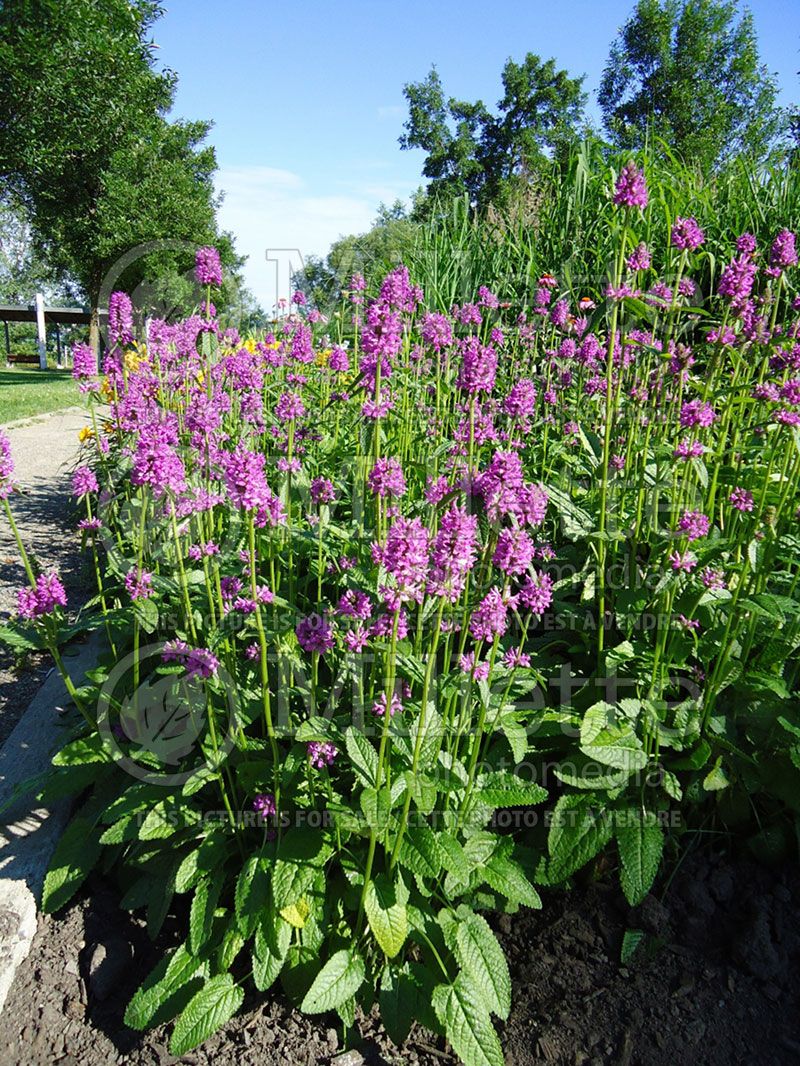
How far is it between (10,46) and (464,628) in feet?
58.5

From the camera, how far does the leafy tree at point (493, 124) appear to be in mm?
43531

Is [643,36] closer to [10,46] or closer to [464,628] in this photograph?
[10,46]

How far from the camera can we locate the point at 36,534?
507 centimetres

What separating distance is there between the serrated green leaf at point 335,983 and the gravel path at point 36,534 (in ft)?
5.97

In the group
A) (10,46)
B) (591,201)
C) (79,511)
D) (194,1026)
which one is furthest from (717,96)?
(194,1026)

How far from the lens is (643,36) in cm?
3966

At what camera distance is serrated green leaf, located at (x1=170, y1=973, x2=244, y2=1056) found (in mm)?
1798

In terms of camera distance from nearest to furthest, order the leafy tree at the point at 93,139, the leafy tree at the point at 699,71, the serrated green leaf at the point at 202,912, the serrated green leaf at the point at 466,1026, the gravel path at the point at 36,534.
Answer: the serrated green leaf at the point at 466,1026 → the serrated green leaf at the point at 202,912 → the gravel path at the point at 36,534 → the leafy tree at the point at 93,139 → the leafy tree at the point at 699,71

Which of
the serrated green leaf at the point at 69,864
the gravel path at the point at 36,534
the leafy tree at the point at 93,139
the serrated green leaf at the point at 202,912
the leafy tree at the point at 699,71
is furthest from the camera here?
the leafy tree at the point at 699,71

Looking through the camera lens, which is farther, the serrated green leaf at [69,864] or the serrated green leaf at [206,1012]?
the serrated green leaf at [69,864]

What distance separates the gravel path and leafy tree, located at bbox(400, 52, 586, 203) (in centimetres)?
4016

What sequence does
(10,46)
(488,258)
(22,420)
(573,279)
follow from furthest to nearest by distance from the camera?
(10,46)
(22,420)
(488,258)
(573,279)

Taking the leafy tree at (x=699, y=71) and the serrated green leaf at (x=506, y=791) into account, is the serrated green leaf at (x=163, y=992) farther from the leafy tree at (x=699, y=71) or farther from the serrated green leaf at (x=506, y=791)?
the leafy tree at (x=699, y=71)

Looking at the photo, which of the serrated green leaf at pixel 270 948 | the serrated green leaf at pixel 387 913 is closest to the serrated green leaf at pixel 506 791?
the serrated green leaf at pixel 387 913
